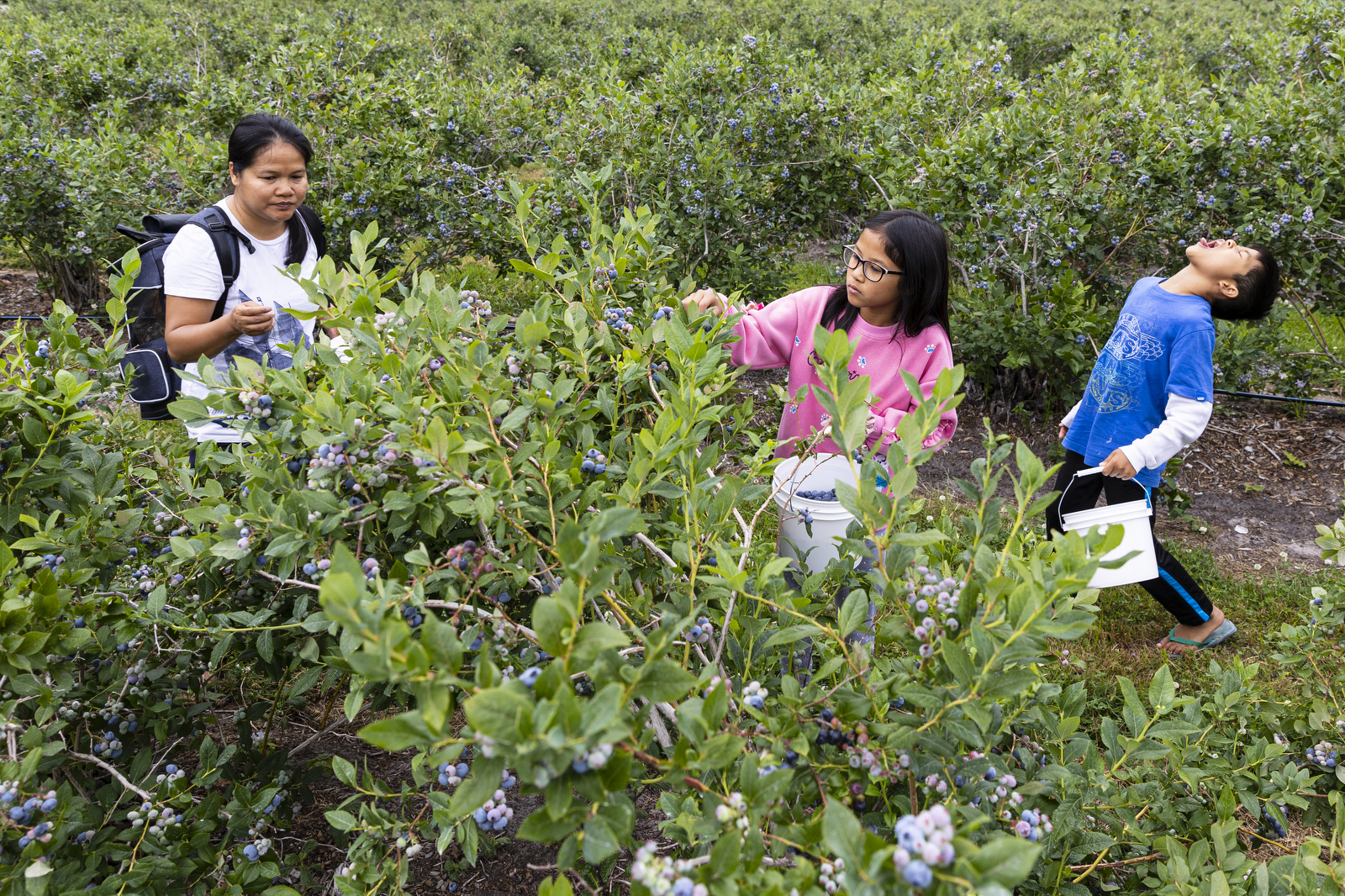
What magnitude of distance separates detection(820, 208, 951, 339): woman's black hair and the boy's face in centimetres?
103

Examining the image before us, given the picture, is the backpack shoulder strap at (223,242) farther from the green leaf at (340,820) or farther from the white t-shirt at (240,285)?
the green leaf at (340,820)

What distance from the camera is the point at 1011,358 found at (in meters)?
4.32

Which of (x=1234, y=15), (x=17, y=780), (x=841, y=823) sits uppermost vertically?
(x=841, y=823)

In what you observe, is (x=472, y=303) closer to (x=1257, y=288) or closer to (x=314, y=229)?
(x=314, y=229)

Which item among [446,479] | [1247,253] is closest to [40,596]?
[446,479]

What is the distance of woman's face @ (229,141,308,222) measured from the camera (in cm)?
252

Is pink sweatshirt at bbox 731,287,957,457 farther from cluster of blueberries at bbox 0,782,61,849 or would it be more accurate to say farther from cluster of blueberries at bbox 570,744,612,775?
cluster of blueberries at bbox 0,782,61,849

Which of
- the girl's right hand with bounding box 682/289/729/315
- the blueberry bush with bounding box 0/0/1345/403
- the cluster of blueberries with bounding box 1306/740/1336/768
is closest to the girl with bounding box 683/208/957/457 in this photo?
the girl's right hand with bounding box 682/289/729/315

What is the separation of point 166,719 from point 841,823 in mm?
1599

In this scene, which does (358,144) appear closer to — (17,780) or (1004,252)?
(1004,252)

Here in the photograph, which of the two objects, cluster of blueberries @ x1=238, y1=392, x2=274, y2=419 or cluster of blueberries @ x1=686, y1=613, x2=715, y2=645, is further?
cluster of blueberries @ x1=238, y1=392, x2=274, y2=419

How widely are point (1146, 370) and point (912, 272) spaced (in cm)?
111

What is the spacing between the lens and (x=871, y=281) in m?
2.40

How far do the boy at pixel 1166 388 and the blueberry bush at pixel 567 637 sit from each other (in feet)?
2.78
